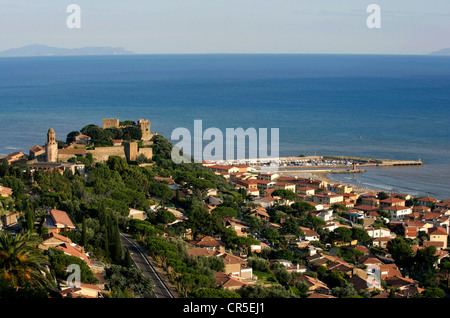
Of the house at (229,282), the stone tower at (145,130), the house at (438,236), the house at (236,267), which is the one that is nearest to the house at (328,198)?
the house at (438,236)

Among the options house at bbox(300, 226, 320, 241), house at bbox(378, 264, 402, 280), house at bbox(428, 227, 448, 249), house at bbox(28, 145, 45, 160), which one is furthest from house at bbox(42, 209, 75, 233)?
house at bbox(428, 227, 448, 249)

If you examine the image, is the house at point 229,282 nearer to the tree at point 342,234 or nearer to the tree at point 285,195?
the tree at point 342,234

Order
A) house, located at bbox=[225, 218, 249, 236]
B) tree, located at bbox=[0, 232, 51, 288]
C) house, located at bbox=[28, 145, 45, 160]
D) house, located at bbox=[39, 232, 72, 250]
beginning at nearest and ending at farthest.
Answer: tree, located at bbox=[0, 232, 51, 288] → house, located at bbox=[39, 232, 72, 250] → house, located at bbox=[225, 218, 249, 236] → house, located at bbox=[28, 145, 45, 160]

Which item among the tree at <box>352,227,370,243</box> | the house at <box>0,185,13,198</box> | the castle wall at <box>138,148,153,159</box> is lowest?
the tree at <box>352,227,370,243</box>

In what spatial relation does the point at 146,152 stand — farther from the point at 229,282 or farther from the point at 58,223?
the point at 229,282

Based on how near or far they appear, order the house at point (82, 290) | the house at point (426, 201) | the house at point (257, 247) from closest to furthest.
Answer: the house at point (82, 290), the house at point (257, 247), the house at point (426, 201)

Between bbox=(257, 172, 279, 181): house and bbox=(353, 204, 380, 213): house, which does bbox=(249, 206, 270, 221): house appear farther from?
bbox=(257, 172, 279, 181): house

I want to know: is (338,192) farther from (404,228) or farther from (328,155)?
(328,155)
